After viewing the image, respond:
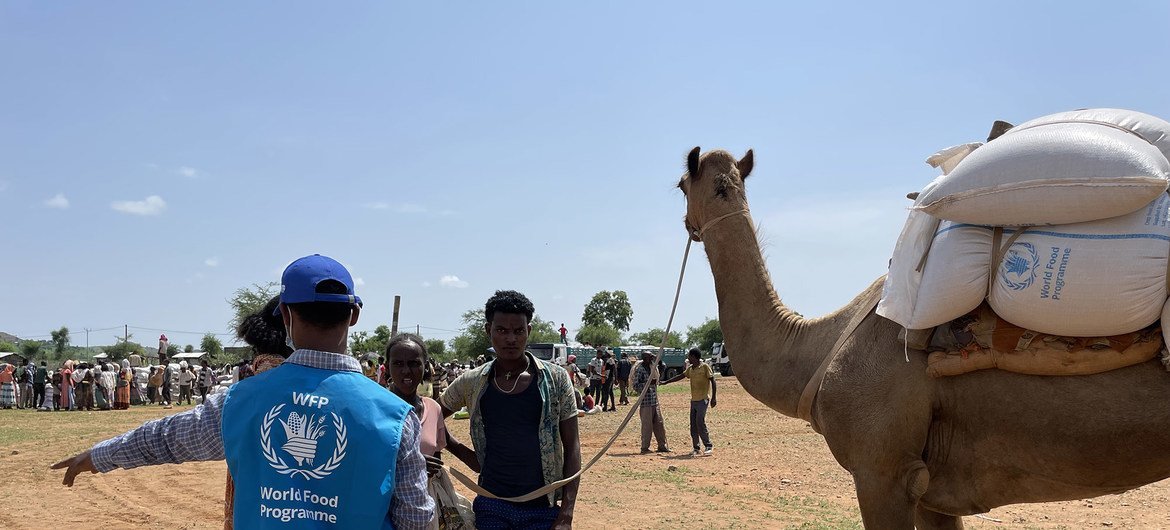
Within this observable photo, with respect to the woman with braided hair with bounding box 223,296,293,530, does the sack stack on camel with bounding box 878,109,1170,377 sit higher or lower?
higher

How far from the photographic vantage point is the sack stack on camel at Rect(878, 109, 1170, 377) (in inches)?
152

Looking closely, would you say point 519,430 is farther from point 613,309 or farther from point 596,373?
point 613,309

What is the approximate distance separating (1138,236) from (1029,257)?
0.46m

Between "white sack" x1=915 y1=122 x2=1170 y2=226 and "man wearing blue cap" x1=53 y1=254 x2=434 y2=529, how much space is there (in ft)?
10.2

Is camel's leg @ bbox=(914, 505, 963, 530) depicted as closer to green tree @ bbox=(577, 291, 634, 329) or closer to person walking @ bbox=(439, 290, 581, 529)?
person walking @ bbox=(439, 290, 581, 529)

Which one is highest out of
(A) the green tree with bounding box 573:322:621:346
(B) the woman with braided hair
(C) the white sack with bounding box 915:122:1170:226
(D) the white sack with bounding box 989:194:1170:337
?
(A) the green tree with bounding box 573:322:621:346

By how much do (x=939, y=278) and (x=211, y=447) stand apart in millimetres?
3546

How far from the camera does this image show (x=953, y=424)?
4555 millimetres

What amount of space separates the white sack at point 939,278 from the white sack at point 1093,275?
0.16 m

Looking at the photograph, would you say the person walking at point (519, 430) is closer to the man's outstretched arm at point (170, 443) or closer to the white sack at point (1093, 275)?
the man's outstretched arm at point (170, 443)

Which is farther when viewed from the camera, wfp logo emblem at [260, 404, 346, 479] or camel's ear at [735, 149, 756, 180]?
camel's ear at [735, 149, 756, 180]

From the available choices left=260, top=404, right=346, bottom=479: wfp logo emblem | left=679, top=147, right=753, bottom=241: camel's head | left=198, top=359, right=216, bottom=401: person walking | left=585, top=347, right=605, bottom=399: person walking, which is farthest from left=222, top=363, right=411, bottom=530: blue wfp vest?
left=198, top=359, right=216, bottom=401: person walking

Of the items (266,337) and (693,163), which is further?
(693,163)

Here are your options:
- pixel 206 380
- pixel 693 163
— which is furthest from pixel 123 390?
pixel 693 163
